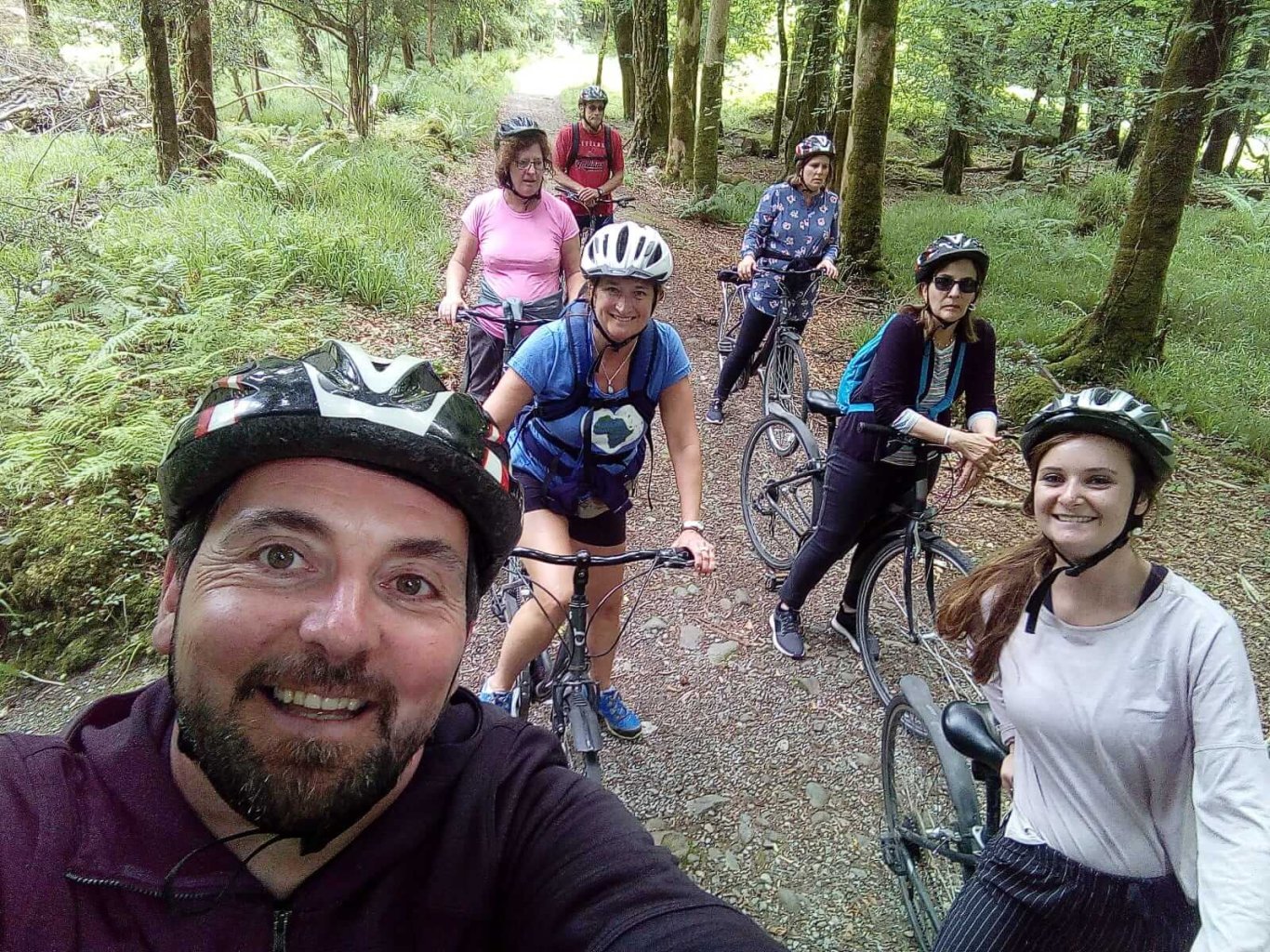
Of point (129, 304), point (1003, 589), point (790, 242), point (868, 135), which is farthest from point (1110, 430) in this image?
point (868, 135)

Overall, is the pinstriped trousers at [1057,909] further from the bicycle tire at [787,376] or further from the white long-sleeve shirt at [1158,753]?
the bicycle tire at [787,376]

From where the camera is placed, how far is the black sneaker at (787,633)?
4.71m

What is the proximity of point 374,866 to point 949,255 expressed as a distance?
11.6 feet

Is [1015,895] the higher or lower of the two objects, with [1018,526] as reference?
higher

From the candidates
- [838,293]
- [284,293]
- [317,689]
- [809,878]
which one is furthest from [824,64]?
[317,689]

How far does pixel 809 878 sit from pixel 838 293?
878 centimetres

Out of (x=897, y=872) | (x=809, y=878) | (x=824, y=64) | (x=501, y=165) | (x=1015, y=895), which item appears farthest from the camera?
(x=824, y=64)

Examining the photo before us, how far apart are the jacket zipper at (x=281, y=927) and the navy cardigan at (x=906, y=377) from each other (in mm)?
3282

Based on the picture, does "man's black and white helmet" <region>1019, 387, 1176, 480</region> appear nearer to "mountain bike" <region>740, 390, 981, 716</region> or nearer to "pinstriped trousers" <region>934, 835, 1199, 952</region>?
"pinstriped trousers" <region>934, 835, 1199, 952</region>

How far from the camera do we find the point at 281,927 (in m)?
1.21

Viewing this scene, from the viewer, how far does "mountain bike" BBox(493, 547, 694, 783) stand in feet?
9.30

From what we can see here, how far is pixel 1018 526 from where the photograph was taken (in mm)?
5910

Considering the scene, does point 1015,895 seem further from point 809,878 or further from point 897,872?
point 809,878

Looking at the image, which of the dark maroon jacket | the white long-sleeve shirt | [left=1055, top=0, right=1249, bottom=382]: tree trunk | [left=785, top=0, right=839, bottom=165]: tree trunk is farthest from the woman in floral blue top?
[left=785, top=0, right=839, bottom=165]: tree trunk
